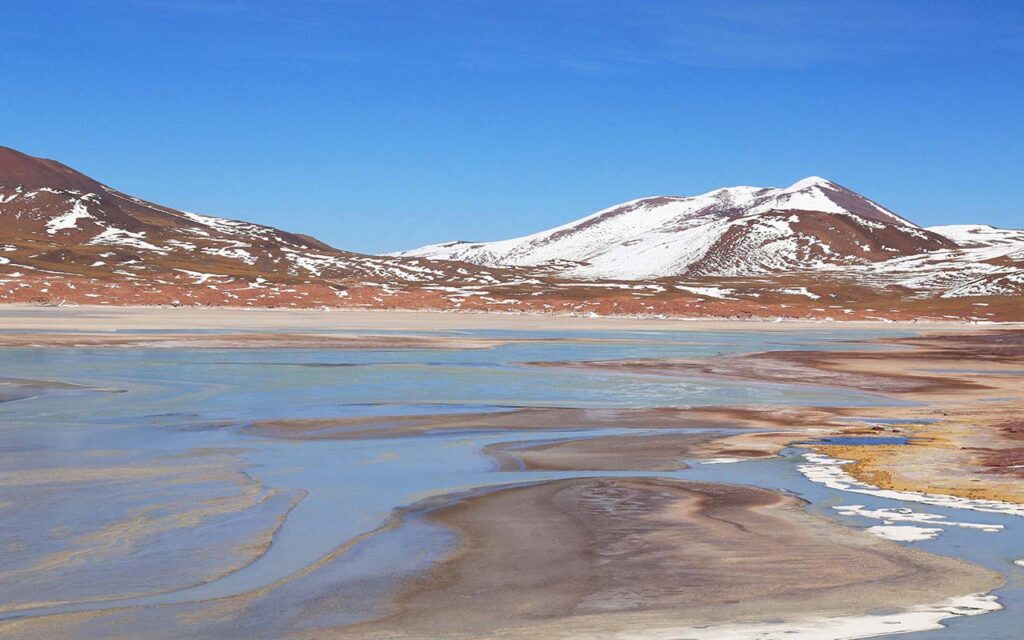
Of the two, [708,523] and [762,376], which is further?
[762,376]

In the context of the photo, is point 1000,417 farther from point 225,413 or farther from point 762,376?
point 225,413

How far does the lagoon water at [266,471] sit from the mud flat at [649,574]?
485 mm

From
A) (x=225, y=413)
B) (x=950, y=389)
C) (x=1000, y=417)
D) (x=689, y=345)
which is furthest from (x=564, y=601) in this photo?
(x=689, y=345)

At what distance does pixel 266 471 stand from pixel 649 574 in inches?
326

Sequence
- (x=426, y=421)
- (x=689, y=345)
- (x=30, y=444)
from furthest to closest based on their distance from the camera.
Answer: (x=689, y=345) → (x=426, y=421) → (x=30, y=444)

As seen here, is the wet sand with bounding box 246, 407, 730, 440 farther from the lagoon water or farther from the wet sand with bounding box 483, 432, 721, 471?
the wet sand with bounding box 483, 432, 721, 471

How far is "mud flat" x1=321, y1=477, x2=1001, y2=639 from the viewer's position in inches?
371

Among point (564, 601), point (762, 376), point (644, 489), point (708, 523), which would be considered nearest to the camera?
point (564, 601)

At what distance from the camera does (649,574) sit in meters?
11.0

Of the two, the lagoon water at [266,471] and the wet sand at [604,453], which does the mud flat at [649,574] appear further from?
the wet sand at [604,453]

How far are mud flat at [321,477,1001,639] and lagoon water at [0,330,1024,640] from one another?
1.59 ft

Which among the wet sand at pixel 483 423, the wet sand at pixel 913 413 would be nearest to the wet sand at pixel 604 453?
the wet sand at pixel 913 413

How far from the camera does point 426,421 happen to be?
24.7 m

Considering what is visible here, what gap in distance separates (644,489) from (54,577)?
26.0ft
